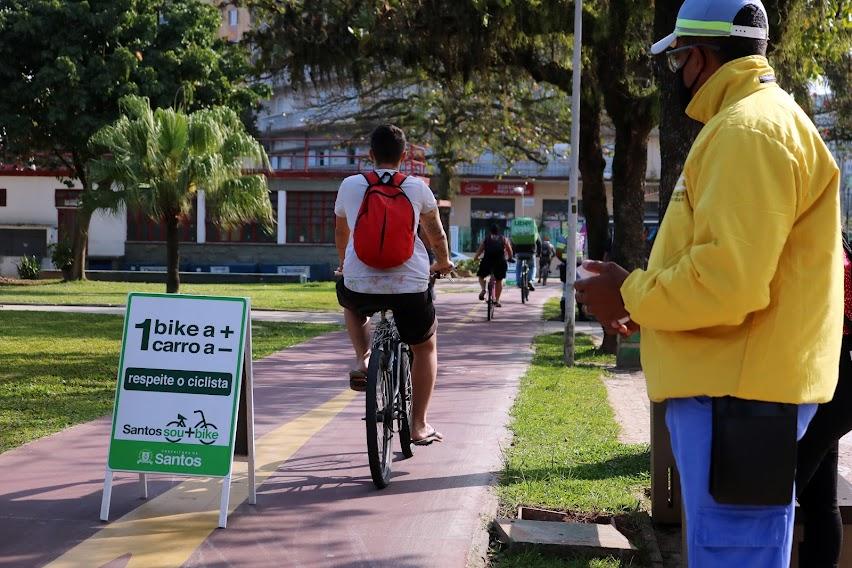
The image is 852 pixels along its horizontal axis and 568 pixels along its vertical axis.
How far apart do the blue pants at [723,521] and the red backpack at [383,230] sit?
2964 millimetres

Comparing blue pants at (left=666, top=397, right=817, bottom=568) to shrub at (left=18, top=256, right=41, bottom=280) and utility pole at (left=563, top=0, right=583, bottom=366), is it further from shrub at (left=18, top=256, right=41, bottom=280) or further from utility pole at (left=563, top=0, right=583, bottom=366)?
shrub at (left=18, top=256, right=41, bottom=280)

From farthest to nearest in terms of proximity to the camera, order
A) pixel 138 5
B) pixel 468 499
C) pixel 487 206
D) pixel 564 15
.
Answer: pixel 487 206, pixel 138 5, pixel 564 15, pixel 468 499

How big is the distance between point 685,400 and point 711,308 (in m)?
0.29

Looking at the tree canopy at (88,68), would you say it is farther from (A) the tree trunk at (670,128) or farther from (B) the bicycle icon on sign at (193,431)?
(B) the bicycle icon on sign at (193,431)

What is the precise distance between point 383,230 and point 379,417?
96cm

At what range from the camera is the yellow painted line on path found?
4.25m

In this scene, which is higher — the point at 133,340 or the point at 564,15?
the point at 564,15

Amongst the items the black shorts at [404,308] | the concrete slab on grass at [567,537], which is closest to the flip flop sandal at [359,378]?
the black shorts at [404,308]

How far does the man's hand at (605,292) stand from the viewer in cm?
283

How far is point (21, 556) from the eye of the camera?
13.9 feet

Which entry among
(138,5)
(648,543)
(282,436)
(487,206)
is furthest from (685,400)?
(487,206)

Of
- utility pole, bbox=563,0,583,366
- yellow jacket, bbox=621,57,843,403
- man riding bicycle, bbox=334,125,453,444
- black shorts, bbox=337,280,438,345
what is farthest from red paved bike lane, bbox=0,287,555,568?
utility pole, bbox=563,0,583,366

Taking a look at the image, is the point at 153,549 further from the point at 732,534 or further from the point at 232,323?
the point at 732,534

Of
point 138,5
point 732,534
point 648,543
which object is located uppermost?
point 138,5
